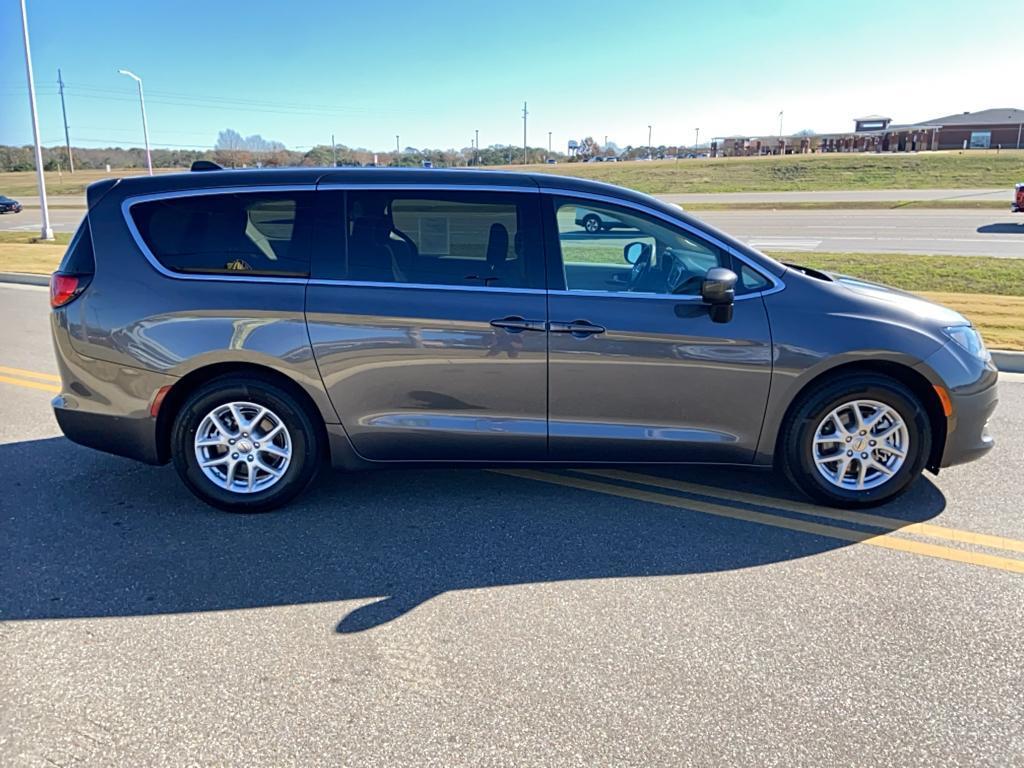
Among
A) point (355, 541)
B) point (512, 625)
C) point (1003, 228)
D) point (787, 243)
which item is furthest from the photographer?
point (1003, 228)

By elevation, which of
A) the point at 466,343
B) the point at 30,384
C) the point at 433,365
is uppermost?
the point at 466,343

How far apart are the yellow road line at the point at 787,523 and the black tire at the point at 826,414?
0.25 metres

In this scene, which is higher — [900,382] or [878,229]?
[878,229]

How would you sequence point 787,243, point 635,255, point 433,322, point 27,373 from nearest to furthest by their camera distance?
point 433,322
point 635,255
point 27,373
point 787,243

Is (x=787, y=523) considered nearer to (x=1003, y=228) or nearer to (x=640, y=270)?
(x=640, y=270)

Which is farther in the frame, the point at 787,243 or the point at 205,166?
the point at 787,243

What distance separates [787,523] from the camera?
410 cm

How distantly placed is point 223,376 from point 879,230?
2293cm

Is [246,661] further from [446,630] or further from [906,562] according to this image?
[906,562]

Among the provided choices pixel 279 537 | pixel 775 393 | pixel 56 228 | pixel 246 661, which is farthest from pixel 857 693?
pixel 56 228

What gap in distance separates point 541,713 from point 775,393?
223cm

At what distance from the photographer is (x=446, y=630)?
10.3 feet

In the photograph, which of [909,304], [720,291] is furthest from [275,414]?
[909,304]

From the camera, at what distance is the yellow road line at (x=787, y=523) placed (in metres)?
3.69
